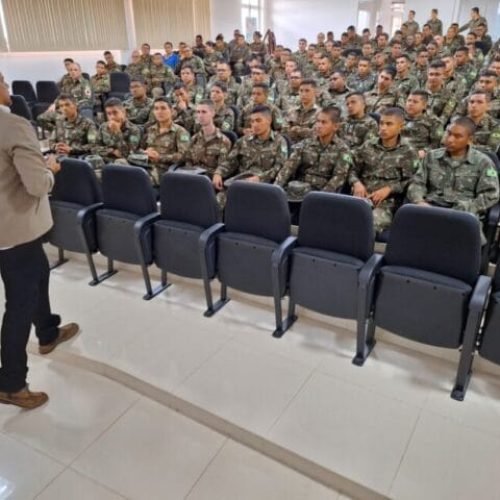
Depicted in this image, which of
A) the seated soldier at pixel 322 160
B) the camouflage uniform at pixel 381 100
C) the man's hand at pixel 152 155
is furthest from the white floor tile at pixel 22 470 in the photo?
the camouflage uniform at pixel 381 100

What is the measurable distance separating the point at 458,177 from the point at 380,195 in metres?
0.48

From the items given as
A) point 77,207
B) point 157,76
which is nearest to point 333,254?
point 77,207

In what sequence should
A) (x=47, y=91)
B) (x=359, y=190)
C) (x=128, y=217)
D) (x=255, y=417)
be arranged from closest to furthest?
(x=255, y=417), (x=128, y=217), (x=359, y=190), (x=47, y=91)

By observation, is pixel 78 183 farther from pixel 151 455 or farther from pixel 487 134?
pixel 487 134

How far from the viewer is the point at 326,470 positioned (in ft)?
5.48

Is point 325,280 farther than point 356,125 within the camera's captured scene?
No

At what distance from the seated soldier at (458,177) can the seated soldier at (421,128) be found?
1.05 meters

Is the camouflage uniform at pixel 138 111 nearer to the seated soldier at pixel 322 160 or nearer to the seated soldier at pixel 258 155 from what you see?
the seated soldier at pixel 258 155

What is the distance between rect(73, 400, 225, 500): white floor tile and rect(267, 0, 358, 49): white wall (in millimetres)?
13403

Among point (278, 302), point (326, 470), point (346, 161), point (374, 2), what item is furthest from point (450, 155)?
point (374, 2)

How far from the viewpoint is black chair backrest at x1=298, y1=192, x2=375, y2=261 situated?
2.16 m

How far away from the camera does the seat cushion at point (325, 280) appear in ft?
7.07

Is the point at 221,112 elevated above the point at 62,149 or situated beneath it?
elevated above

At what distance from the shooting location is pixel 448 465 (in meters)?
1.67
